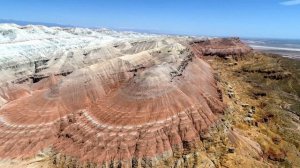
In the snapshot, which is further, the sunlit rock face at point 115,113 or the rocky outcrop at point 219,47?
the rocky outcrop at point 219,47

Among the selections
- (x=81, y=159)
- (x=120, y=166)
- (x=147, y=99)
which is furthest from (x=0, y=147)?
(x=147, y=99)

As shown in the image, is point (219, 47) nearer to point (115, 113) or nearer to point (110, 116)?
point (115, 113)

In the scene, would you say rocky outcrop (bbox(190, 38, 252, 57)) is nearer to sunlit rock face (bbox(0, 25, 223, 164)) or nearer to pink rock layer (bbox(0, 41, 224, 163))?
sunlit rock face (bbox(0, 25, 223, 164))

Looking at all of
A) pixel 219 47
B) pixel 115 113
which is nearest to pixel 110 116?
pixel 115 113

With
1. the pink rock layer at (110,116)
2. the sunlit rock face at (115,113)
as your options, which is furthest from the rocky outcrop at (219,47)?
the pink rock layer at (110,116)

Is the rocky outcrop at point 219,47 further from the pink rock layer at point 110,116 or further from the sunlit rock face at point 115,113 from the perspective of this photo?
the pink rock layer at point 110,116

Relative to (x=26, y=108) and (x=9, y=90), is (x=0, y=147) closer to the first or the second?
(x=26, y=108)
